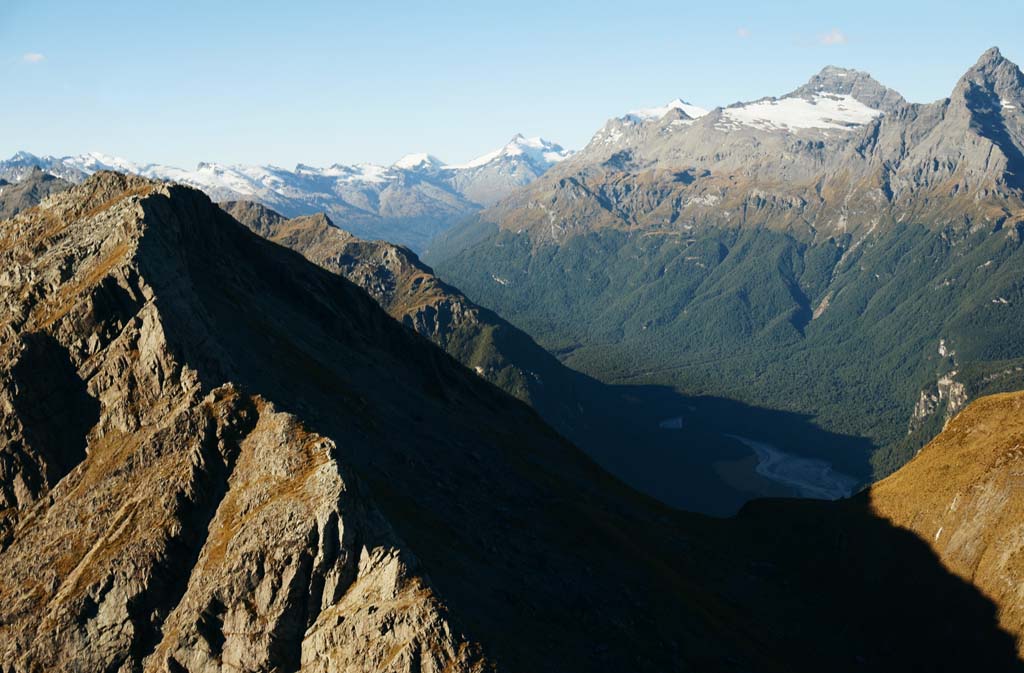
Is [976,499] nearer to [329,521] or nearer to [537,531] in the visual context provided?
[537,531]

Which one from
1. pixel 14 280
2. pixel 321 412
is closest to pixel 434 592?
pixel 321 412

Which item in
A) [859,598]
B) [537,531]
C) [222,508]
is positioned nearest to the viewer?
[222,508]

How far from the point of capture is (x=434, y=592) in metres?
60.2

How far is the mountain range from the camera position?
62.6 metres

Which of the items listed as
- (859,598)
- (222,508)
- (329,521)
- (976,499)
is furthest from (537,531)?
(976,499)

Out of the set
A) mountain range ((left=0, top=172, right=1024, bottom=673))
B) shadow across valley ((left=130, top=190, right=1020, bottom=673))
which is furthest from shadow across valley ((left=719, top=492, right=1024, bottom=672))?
mountain range ((left=0, top=172, right=1024, bottom=673))

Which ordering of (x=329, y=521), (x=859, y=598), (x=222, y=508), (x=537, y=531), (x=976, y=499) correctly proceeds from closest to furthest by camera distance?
(x=329, y=521) → (x=222, y=508) → (x=537, y=531) → (x=976, y=499) → (x=859, y=598)

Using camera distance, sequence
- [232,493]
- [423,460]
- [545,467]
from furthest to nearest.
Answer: [545,467]
[423,460]
[232,493]

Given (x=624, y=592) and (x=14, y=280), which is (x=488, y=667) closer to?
(x=624, y=592)

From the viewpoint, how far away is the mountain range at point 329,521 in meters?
62.6

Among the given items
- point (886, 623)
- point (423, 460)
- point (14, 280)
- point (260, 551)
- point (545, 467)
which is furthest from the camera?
point (545, 467)

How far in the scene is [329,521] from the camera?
62500 mm

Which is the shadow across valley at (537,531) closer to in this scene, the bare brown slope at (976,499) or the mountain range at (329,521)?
the mountain range at (329,521)

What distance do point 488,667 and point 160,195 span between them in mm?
77516
